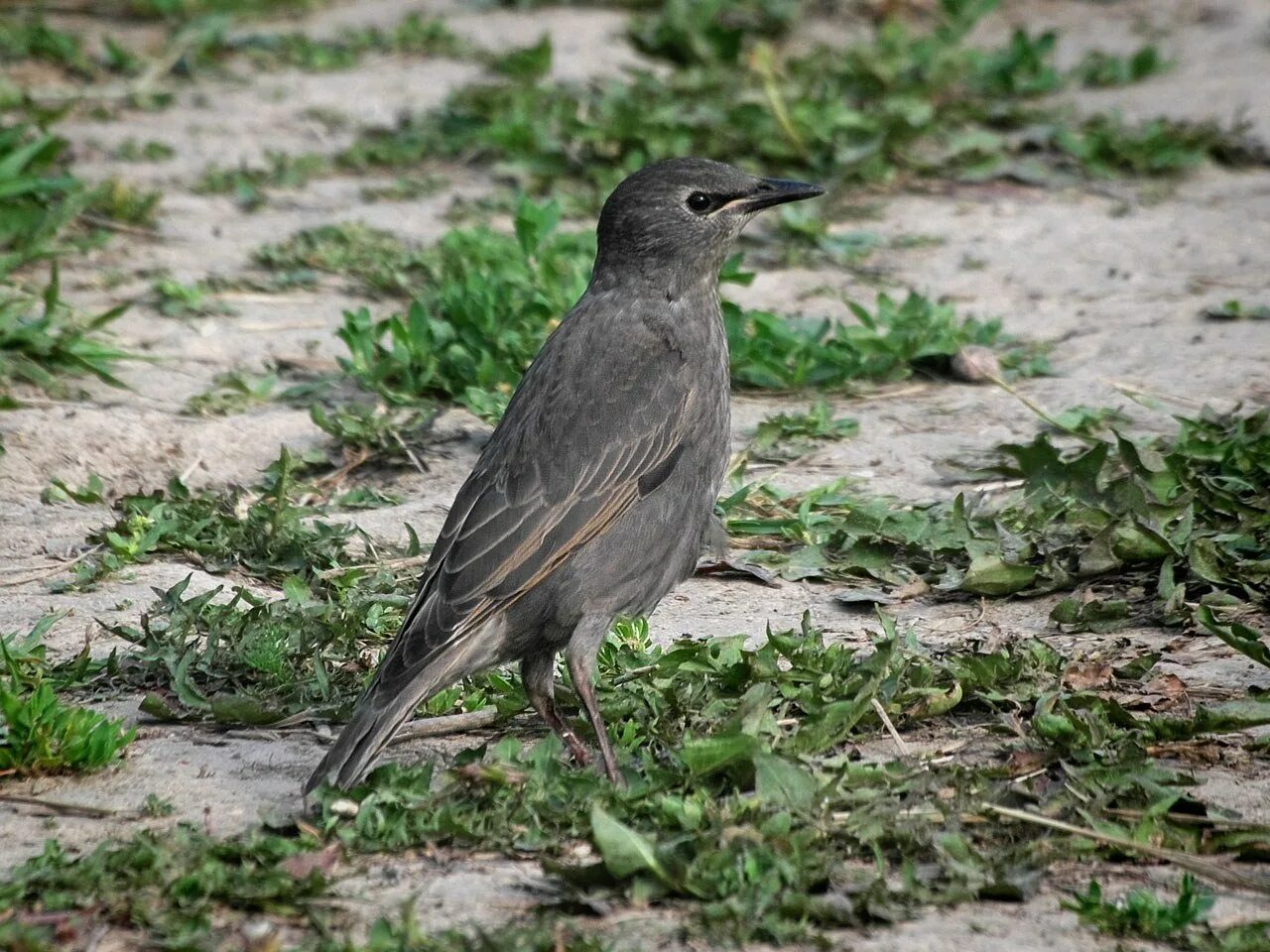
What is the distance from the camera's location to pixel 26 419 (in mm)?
6719

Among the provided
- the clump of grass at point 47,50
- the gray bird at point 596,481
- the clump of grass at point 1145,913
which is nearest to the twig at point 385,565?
the gray bird at point 596,481

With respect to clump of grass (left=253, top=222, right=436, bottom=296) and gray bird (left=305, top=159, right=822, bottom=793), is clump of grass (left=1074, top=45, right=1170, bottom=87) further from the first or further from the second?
gray bird (left=305, top=159, right=822, bottom=793)

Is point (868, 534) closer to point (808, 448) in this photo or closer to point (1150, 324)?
point (808, 448)

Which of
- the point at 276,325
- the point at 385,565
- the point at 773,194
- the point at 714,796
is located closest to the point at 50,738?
the point at 385,565

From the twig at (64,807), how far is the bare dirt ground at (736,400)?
3 cm

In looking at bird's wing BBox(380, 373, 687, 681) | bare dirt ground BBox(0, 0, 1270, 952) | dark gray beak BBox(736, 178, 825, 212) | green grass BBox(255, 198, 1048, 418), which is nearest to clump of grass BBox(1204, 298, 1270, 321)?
bare dirt ground BBox(0, 0, 1270, 952)

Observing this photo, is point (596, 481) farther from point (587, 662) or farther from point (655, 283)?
point (655, 283)

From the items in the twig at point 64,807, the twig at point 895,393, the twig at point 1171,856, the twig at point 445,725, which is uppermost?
the twig at point 1171,856

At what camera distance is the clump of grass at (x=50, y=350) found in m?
7.04

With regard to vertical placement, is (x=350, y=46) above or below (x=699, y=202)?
below

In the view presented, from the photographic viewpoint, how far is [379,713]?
14.3 feet

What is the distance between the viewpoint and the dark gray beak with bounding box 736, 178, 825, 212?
583cm

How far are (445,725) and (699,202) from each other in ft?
6.45

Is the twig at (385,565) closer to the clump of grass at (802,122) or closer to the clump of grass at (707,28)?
the clump of grass at (802,122)
